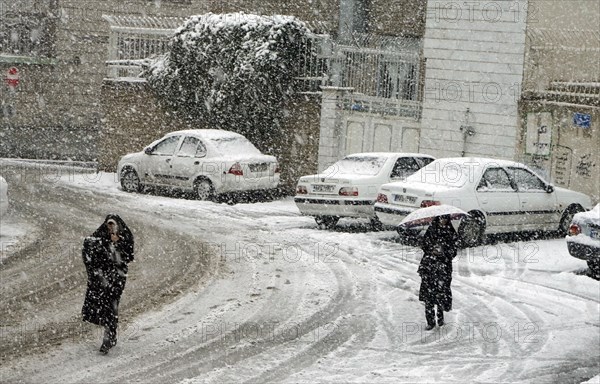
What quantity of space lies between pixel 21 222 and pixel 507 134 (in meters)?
10.3

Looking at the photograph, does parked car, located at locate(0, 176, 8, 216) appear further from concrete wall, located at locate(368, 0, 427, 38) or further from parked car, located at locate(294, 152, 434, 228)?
concrete wall, located at locate(368, 0, 427, 38)

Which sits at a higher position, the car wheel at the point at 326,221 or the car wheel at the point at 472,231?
the car wheel at the point at 472,231

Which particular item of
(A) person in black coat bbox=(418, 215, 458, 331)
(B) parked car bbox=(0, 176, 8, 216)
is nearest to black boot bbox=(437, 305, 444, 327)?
(A) person in black coat bbox=(418, 215, 458, 331)

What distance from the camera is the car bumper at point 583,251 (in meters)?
13.9

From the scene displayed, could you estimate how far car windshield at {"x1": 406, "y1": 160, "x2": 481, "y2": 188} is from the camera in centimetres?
1665

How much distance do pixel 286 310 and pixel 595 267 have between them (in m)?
4.88

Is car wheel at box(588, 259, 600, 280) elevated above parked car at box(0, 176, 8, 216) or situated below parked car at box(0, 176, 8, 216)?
below

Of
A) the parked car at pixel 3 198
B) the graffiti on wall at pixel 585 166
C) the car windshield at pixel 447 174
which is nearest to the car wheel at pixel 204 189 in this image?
the car windshield at pixel 447 174

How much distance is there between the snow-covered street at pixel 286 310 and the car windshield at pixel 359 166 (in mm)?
1029

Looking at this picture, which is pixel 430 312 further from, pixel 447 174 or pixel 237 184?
pixel 237 184

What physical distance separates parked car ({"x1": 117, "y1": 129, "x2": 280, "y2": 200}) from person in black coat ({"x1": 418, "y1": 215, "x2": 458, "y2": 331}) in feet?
33.9

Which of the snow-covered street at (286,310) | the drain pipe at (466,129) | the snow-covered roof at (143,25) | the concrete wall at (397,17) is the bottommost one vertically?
the snow-covered street at (286,310)

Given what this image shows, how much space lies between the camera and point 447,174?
55.7 feet

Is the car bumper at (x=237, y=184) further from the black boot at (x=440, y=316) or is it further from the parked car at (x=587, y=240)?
the black boot at (x=440, y=316)
